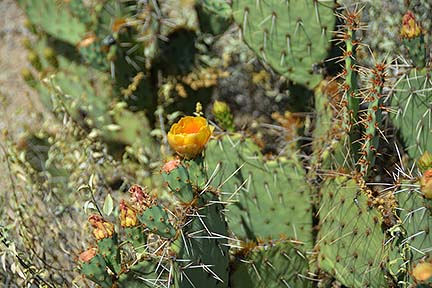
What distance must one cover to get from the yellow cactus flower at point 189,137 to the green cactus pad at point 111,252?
336mm

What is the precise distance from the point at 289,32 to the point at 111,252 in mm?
1394

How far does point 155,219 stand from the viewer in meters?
2.14

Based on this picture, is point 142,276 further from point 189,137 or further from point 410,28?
point 410,28

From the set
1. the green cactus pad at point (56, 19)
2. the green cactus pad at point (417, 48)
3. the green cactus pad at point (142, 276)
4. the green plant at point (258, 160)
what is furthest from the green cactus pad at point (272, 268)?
the green cactus pad at point (56, 19)

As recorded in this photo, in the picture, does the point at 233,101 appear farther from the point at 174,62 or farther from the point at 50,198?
the point at 50,198

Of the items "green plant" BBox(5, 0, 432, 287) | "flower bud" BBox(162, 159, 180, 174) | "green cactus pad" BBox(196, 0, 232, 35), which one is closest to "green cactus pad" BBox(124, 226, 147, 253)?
"green plant" BBox(5, 0, 432, 287)

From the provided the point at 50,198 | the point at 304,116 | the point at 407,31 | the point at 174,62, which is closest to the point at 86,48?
the point at 174,62

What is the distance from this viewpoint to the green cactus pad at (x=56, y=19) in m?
4.25

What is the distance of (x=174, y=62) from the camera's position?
409 cm

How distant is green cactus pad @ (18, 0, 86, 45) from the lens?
4250 millimetres

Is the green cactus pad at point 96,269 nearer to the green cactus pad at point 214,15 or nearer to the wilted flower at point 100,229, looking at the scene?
the wilted flower at point 100,229

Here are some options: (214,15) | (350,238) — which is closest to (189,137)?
(350,238)

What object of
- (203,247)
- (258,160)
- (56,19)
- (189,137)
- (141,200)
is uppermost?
(189,137)

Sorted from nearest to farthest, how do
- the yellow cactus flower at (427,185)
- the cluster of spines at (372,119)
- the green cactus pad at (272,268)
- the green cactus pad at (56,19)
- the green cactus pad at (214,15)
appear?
the yellow cactus flower at (427,185), the cluster of spines at (372,119), the green cactus pad at (272,268), the green cactus pad at (214,15), the green cactus pad at (56,19)
